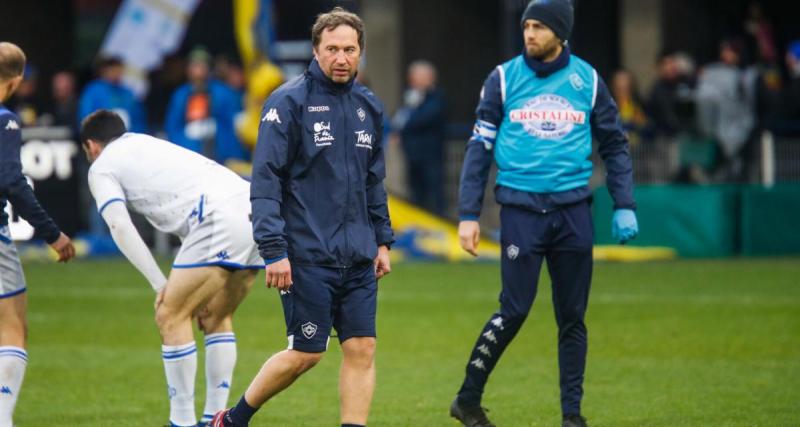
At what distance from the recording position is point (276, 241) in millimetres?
7344

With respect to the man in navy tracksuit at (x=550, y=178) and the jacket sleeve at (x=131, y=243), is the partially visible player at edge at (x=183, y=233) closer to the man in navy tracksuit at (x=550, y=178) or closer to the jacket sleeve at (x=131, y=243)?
the jacket sleeve at (x=131, y=243)

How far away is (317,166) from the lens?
762 centimetres

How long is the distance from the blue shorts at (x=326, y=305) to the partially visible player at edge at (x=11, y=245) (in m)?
1.82

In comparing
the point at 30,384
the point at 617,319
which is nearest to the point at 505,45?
A: the point at 617,319

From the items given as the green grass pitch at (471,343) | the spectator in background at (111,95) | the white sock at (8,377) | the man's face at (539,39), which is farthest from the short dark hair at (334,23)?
the spectator in background at (111,95)

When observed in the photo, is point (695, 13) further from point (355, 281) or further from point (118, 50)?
point (355, 281)

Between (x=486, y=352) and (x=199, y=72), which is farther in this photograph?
(x=199, y=72)

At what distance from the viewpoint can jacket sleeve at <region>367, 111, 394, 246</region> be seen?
25.8ft

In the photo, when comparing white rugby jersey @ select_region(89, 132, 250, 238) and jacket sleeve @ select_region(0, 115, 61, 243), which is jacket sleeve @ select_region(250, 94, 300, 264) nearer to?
white rugby jersey @ select_region(89, 132, 250, 238)

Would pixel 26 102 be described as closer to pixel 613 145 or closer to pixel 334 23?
pixel 613 145

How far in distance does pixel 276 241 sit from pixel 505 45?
70.7 feet

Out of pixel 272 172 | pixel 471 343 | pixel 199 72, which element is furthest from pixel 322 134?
pixel 199 72

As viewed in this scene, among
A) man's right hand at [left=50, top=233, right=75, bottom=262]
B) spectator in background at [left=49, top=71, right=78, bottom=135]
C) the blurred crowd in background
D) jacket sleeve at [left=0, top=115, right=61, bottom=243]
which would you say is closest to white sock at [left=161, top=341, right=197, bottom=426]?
man's right hand at [left=50, top=233, right=75, bottom=262]

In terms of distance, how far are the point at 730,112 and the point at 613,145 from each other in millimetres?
12479
